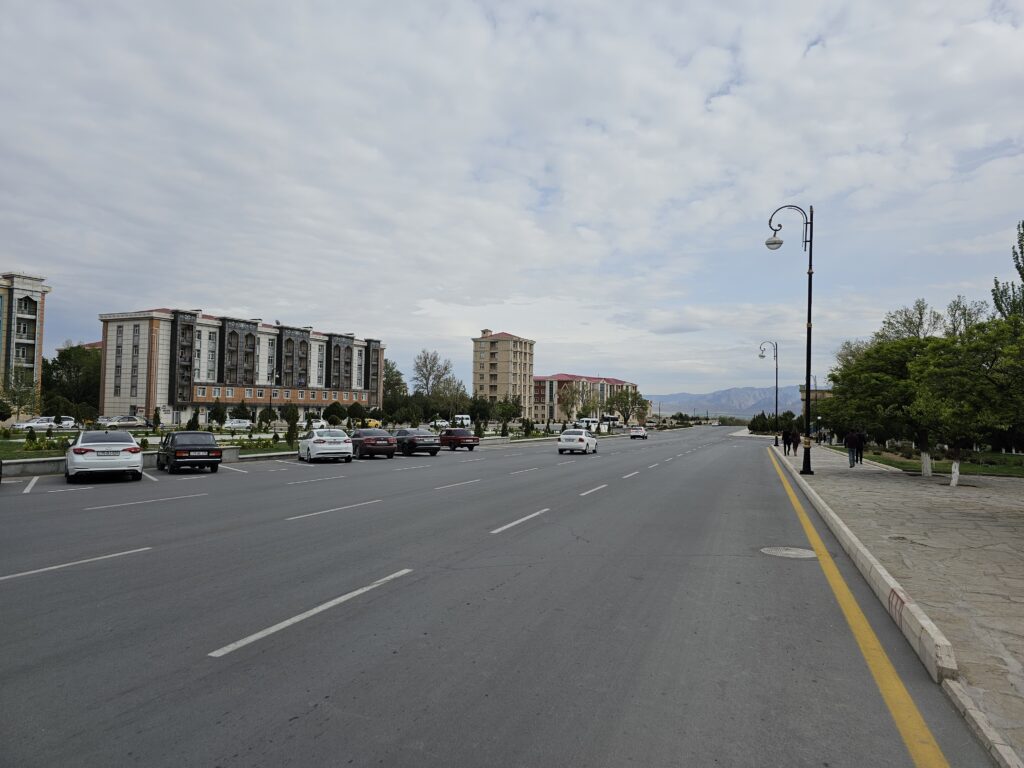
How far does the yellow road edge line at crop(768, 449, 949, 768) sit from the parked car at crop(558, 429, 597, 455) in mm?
29955

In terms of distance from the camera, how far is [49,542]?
9.45 meters

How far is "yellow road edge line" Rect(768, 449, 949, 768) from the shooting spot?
144 inches

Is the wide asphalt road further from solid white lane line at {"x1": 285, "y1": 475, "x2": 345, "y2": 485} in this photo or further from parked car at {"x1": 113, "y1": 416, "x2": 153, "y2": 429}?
parked car at {"x1": 113, "y1": 416, "x2": 153, "y2": 429}

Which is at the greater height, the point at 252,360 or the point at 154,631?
the point at 252,360

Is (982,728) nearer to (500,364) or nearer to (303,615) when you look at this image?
(303,615)

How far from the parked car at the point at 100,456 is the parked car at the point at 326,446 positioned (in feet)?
31.3

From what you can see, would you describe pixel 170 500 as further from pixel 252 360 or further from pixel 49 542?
pixel 252 360

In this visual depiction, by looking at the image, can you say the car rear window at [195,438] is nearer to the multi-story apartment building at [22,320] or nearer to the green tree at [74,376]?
the multi-story apartment building at [22,320]

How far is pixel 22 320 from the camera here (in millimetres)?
83938

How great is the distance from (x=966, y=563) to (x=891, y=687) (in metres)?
4.83

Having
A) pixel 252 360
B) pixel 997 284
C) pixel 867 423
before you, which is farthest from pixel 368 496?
pixel 252 360

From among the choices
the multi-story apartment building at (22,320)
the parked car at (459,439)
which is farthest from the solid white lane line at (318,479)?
the multi-story apartment building at (22,320)

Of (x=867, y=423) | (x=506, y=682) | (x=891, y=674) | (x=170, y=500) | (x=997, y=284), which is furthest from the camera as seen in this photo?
(x=997, y=284)

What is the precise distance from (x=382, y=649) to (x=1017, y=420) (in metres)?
14.1
